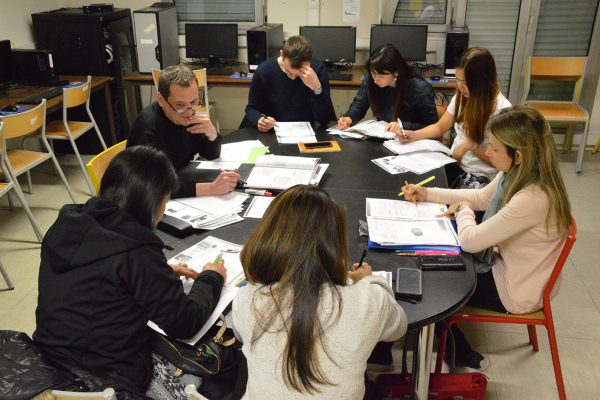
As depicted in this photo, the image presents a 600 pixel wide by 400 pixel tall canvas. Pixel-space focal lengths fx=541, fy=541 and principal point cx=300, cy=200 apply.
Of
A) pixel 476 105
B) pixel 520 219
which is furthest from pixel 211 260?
pixel 476 105

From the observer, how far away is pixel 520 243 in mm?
1808

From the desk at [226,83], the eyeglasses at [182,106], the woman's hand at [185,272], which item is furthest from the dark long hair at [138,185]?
the desk at [226,83]

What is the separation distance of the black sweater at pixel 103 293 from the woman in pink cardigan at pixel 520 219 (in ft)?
3.22

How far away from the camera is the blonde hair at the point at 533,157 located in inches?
67.3

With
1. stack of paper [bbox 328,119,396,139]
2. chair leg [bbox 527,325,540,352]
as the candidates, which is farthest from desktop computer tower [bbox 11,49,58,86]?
chair leg [bbox 527,325,540,352]

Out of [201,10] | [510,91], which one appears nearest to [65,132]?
[201,10]

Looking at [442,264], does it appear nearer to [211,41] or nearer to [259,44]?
[259,44]

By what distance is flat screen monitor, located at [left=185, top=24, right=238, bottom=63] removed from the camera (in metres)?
4.90

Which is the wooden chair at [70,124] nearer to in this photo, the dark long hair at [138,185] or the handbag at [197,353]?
the dark long hair at [138,185]

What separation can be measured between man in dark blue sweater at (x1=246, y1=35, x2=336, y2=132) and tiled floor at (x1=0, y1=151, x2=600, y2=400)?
1.53 metres

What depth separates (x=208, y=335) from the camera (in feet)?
4.89

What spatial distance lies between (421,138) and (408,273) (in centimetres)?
143

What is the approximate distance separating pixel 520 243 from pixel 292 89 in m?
1.91

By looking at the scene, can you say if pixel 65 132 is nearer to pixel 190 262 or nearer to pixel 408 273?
pixel 190 262
